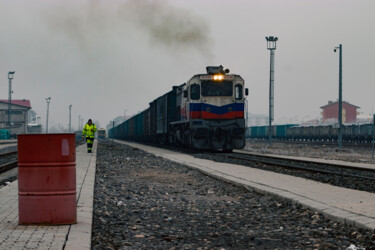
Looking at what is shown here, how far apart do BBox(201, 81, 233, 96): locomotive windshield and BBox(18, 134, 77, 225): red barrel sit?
18.8 metres

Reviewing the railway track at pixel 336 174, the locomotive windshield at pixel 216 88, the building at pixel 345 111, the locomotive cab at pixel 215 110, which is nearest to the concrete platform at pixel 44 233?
the railway track at pixel 336 174

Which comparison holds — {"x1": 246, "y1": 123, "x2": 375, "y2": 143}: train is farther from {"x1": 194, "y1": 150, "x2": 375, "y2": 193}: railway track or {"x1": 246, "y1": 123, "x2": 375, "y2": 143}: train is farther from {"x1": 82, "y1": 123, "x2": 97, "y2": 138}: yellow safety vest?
{"x1": 194, "y1": 150, "x2": 375, "y2": 193}: railway track

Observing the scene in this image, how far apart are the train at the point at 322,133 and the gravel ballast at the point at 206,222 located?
1218 inches

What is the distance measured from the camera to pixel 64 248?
14.5ft

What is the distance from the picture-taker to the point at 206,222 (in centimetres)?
660

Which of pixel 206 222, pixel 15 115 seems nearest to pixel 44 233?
pixel 206 222

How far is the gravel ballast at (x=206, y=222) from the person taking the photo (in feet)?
17.6

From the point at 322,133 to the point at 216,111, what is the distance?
38713 mm

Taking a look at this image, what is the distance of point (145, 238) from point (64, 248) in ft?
4.58

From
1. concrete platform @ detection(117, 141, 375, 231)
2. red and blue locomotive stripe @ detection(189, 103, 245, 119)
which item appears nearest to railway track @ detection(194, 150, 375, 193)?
A: concrete platform @ detection(117, 141, 375, 231)

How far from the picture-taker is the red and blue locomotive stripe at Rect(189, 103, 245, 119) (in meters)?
23.7

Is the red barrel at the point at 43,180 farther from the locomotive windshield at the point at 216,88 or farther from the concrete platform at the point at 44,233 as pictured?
the locomotive windshield at the point at 216,88

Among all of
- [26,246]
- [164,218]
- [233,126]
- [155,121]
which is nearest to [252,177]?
[164,218]

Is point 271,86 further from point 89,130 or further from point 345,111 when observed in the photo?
point 345,111
